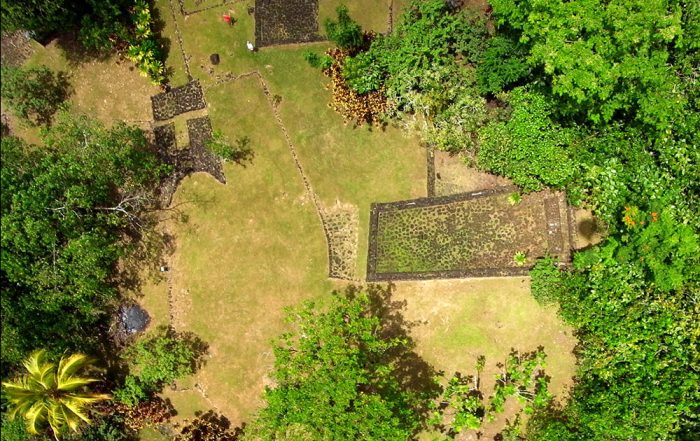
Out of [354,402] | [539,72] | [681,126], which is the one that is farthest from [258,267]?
[681,126]

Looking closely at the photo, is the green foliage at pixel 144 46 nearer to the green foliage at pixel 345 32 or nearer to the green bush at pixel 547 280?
the green foliage at pixel 345 32

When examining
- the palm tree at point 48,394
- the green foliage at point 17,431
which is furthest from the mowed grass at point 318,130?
the green foliage at point 17,431

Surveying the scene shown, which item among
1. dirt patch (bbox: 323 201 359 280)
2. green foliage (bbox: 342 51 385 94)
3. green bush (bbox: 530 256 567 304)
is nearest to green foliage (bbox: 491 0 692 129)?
green foliage (bbox: 342 51 385 94)

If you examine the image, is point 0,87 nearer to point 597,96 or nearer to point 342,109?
point 342,109

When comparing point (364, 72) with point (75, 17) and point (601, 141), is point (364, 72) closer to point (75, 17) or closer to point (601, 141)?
point (601, 141)

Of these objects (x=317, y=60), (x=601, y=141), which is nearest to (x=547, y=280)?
(x=601, y=141)
